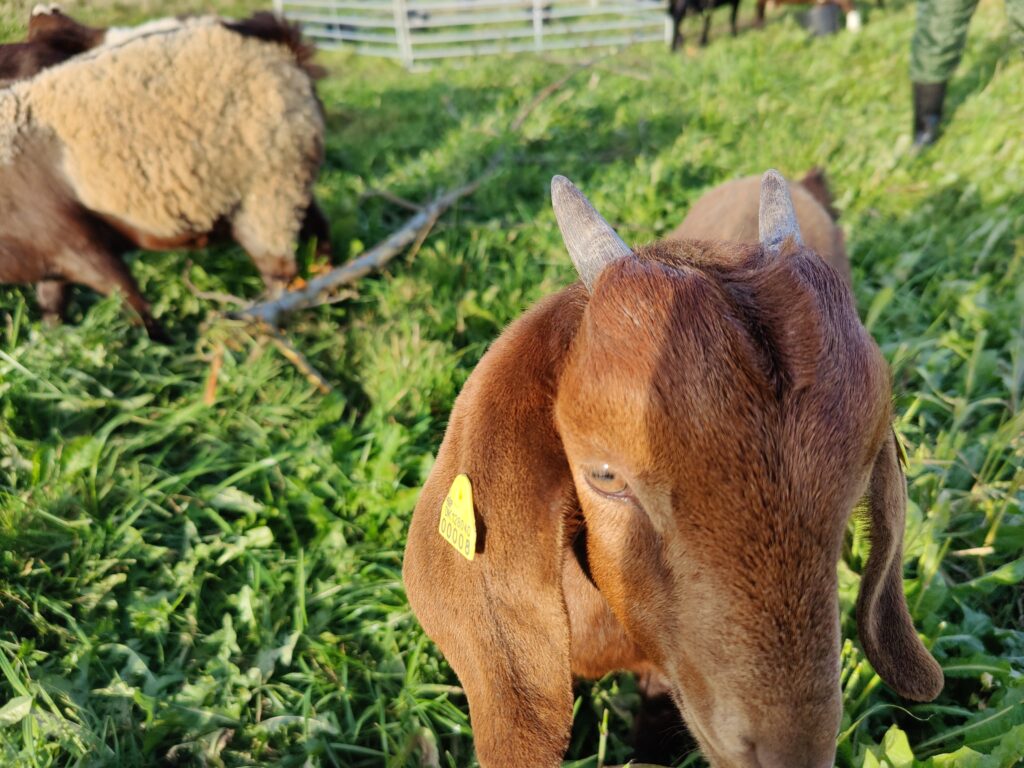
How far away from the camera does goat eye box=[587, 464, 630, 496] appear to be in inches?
50.9

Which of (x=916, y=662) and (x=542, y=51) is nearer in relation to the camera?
(x=916, y=662)

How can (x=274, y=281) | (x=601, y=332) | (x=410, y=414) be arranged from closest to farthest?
1. (x=601, y=332)
2. (x=410, y=414)
3. (x=274, y=281)

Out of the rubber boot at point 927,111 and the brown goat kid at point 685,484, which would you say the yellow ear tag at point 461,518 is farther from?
the rubber boot at point 927,111

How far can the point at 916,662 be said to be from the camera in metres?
1.76

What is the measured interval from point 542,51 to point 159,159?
9.12 metres

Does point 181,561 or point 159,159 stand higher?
point 159,159

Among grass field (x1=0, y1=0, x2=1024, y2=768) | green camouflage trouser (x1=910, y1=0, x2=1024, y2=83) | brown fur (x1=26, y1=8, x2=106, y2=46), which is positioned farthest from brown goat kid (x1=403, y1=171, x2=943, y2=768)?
green camouflage trouser (x1=910, y1=0, x2=1024, y2=83)

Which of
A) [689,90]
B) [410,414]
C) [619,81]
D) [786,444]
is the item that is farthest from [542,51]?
[786,444]

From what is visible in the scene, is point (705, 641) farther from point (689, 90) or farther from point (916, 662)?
point (689, 90)

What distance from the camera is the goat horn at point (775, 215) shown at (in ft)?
5.02

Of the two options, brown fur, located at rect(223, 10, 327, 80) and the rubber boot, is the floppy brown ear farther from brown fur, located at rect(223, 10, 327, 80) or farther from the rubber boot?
the rubber boot

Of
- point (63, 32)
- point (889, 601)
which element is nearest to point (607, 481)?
point (889, 601)

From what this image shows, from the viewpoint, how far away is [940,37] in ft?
17.1

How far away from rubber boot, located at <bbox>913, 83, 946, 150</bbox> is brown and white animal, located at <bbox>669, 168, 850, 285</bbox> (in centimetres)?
271
